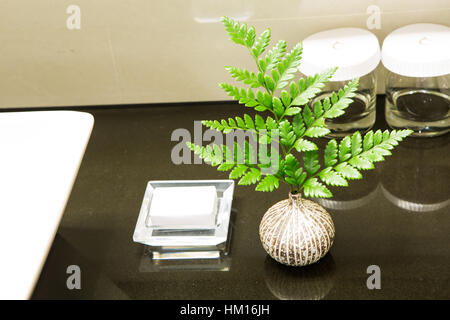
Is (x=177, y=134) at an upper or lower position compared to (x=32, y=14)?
lower

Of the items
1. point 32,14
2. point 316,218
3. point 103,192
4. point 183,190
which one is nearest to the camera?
point 316,218

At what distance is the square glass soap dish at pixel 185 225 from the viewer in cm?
96

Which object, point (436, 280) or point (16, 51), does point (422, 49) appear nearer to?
point (436, 280)

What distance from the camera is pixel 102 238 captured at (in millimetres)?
1020

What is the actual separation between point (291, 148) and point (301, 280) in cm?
20

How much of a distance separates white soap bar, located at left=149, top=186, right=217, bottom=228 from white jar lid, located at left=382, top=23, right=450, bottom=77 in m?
0.35

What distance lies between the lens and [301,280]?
0.91 meters

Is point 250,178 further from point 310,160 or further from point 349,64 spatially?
point 349,64

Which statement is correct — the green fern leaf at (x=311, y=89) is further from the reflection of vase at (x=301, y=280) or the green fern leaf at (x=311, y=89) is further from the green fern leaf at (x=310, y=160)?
the reflection of vase at (x=301, y=280)

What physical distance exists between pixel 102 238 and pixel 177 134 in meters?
0.28

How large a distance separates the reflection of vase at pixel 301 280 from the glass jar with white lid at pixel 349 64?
30cm

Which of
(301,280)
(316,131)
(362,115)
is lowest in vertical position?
(301,280)

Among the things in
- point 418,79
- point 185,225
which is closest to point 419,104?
point 418,79

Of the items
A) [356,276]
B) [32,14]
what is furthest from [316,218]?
[32,14]
